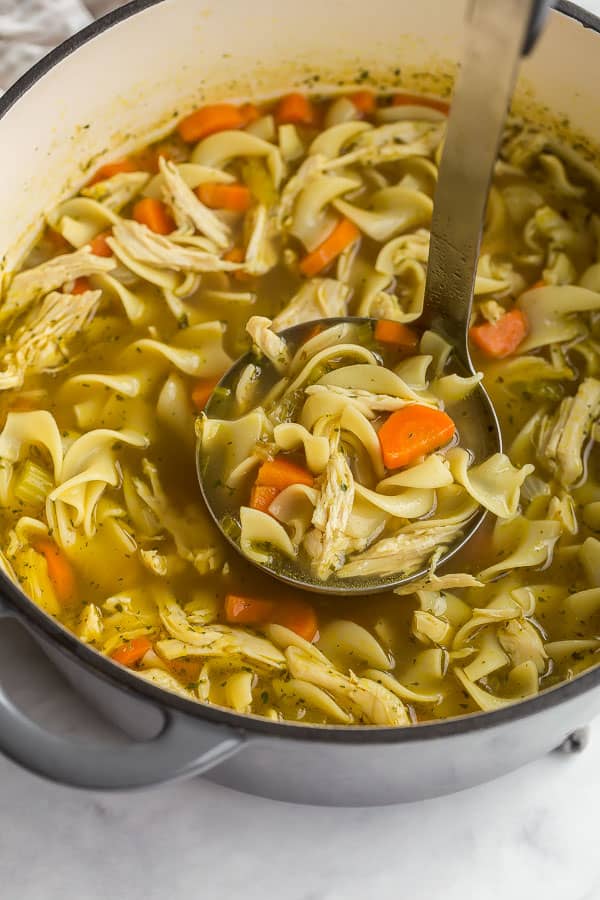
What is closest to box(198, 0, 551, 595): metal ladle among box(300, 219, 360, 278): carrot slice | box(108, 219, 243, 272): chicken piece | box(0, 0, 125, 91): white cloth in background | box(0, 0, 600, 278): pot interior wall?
box(300, 219, 360, 278): carrot slice

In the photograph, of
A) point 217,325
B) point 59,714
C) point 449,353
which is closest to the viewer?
point 59,714

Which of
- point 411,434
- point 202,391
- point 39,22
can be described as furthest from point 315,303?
point 39,22

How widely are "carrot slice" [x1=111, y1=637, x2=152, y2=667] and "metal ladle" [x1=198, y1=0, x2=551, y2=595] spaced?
1.36 feet

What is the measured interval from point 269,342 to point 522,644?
1.29 m

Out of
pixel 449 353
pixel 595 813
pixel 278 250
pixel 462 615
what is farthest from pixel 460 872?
pixel 278 250

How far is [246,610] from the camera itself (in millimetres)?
3357

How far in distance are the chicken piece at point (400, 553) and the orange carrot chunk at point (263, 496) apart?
32cm

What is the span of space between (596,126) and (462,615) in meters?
2.03

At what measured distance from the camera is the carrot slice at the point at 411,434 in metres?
3.36

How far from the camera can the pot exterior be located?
2.46 metres

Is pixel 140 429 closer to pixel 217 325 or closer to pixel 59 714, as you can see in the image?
pixel 217 325

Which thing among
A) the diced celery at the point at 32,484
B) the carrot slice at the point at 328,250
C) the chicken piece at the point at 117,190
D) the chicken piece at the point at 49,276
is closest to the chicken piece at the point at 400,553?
the diced celery at the point at 32,484

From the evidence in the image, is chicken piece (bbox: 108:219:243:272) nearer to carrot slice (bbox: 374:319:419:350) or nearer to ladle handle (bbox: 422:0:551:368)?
carrot slice (bbox: 374:319:419:350)

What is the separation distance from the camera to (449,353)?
3.61 m
